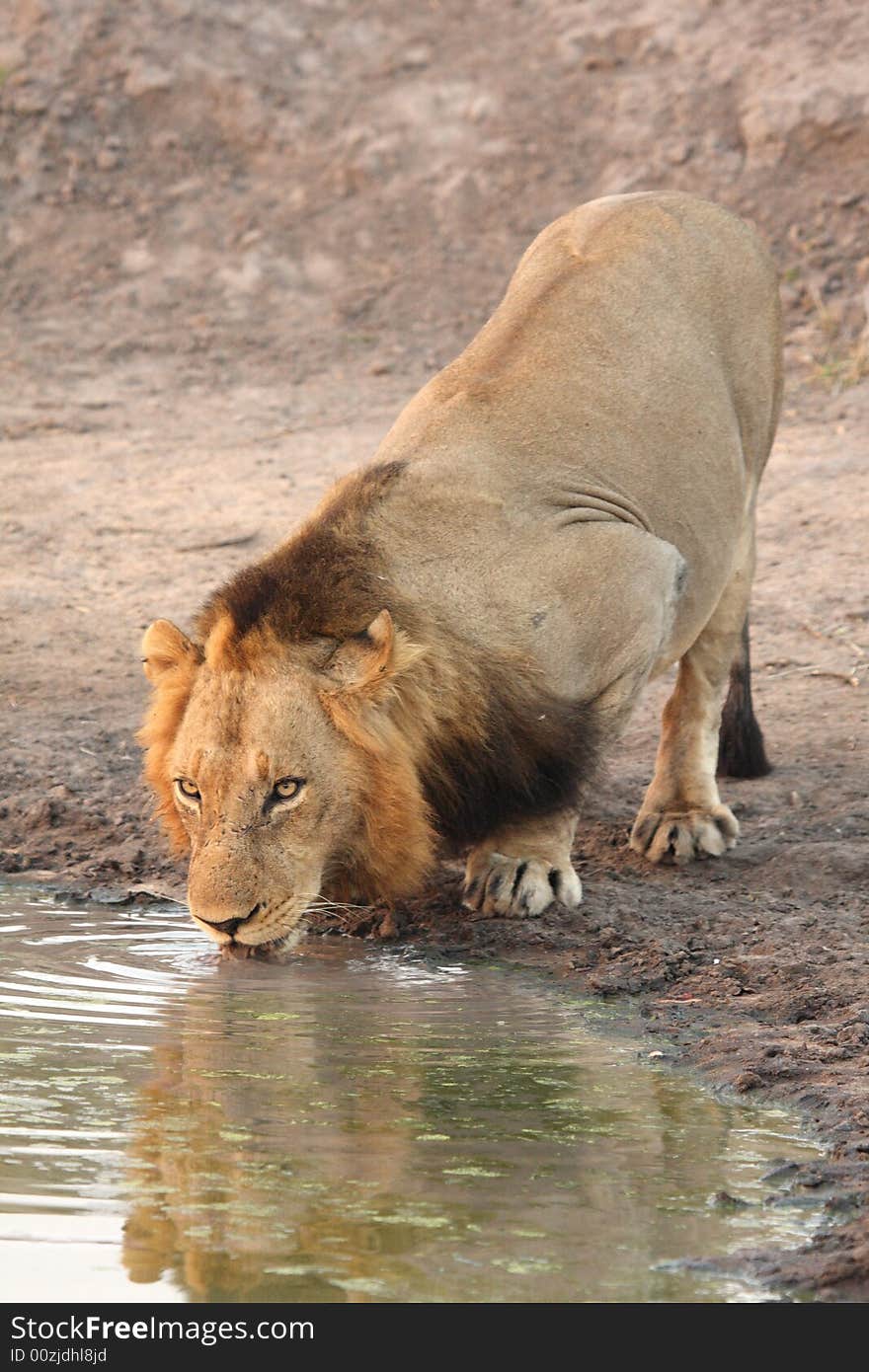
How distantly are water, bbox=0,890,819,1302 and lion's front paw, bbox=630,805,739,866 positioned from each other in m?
1.17

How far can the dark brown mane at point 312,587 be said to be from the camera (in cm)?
507

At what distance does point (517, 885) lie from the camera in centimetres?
581

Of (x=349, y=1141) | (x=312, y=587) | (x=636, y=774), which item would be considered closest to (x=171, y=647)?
(x=312, y=587)

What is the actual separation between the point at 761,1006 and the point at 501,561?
51.7 inches

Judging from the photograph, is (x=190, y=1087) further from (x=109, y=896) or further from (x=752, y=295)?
(x=752, y=295)

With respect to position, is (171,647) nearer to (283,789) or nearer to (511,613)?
(283,789)

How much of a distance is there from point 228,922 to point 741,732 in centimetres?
280

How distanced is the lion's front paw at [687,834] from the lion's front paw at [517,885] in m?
0.62

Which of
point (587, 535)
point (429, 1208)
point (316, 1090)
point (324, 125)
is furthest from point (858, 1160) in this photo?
point (324, 125)

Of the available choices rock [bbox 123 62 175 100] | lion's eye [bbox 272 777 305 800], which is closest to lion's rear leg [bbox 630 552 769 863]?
lion's eye [bbox 272 777 305 800]

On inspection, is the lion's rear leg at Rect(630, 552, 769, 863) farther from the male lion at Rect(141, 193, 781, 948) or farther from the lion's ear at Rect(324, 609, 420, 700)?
the lion's ear at Rect(324, 609, 420, 700)

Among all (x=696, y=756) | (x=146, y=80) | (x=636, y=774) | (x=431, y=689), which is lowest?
(x=636, y=774)

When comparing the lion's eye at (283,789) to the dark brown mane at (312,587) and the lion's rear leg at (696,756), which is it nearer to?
the dark brown mane at (312,587)

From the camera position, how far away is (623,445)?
605cm
